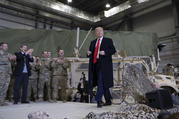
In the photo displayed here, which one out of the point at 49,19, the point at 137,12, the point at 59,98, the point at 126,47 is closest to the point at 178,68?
the point at 126,47

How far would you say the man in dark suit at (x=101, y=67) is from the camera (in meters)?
2.49

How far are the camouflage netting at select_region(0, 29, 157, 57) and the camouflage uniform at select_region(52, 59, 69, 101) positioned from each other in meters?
2.11

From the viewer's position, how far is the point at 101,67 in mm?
2531

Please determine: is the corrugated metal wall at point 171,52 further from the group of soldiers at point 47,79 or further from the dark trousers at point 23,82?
the dark trousers at point 23,82

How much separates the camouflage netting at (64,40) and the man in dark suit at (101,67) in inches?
142

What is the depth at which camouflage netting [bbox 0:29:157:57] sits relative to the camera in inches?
229

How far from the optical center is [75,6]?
10586 millimetres

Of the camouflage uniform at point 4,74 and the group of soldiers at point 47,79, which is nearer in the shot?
the camouflage uniform at point 4,74

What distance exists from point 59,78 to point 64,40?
2.65 m

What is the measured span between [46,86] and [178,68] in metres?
5.99

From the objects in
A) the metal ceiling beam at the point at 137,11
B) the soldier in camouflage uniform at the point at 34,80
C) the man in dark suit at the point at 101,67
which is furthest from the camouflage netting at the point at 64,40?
the man in dark suit at the point at 101,67

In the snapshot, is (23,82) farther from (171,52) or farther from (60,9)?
(171,52)

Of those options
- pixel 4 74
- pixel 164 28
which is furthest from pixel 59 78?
pixel 164 28

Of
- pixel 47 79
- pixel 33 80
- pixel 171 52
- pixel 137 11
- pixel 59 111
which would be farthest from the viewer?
pixel 137 11
